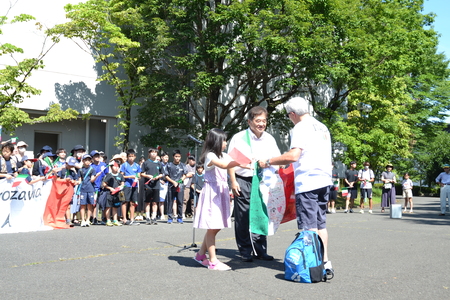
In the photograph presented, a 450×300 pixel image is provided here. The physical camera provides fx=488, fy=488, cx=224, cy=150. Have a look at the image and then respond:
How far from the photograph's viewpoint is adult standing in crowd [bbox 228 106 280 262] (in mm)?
6805

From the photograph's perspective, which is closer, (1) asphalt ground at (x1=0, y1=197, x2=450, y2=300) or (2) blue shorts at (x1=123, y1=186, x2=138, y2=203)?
(1) asphalt ground at (x1=0, y1=197, x2=450, y2=300)

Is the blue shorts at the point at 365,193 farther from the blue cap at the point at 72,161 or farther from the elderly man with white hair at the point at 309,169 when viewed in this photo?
the elderly man with white hair at the point at 309,169

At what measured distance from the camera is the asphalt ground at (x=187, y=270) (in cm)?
507

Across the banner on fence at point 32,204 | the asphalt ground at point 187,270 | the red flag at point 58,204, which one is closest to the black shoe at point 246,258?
the asphalt ground at point 187,270

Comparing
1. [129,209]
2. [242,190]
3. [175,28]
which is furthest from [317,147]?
[175,28]

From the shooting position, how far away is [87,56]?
22375 mm

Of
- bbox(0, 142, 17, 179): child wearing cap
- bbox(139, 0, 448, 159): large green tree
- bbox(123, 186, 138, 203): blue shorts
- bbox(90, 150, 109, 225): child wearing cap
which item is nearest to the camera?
bbox(0, 142, 17, 179): child wearing cap

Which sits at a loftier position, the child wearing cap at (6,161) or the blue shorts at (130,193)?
the child wearing cap at (6,161)

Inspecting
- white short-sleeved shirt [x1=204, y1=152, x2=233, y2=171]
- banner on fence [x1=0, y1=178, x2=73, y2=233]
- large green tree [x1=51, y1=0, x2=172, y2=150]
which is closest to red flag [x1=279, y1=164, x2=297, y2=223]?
white short-sleeved shirt [x1=204, y1=152, x2=233, y2=171]

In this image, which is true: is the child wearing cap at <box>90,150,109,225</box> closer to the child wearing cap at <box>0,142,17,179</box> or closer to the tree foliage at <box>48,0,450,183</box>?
the child wearing cap at <box>0,142,17,179</box>

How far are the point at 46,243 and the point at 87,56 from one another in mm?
15157

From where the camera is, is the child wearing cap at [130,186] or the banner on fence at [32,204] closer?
the banner on fence at [32,204]

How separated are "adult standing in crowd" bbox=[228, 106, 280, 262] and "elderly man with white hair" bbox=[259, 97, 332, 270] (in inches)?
31.1

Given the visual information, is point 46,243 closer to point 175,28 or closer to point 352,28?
point 175,28
